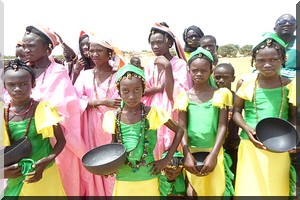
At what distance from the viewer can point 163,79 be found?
4.25 m

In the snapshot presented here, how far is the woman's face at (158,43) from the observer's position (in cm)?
420

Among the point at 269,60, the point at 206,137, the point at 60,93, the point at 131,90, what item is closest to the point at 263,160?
the point at 206,137

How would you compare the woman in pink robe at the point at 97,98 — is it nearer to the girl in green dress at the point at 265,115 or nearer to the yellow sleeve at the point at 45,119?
the yellow sleeve at the point at 45,119

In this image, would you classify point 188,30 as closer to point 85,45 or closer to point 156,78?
point 156,78

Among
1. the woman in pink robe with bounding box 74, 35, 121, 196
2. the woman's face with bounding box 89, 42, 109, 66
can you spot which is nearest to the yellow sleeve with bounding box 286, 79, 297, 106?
the woman in pink robe with bounding box 74, 35, 121, 196

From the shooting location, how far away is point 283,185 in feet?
9.85

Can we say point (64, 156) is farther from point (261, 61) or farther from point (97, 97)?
point (261, 61)

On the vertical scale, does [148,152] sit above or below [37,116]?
below

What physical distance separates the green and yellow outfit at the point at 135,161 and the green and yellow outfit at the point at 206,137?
0.42 meters

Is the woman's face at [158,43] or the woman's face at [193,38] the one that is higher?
the woman's face at [193,38]

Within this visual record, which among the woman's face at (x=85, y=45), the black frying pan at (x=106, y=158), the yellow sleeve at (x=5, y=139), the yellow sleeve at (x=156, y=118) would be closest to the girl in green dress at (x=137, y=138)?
the yellow sleeve at (x=156, y=118)

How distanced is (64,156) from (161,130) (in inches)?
44.6

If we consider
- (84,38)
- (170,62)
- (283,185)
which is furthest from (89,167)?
(84,38)

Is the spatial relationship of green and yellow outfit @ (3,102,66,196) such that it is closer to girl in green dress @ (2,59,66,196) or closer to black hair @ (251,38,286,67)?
girl in green dress @ (2,59,66,196)
